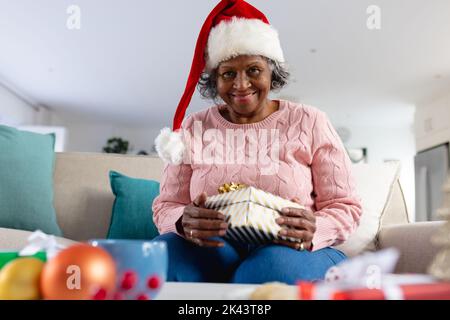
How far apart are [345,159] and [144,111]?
7.02 meters

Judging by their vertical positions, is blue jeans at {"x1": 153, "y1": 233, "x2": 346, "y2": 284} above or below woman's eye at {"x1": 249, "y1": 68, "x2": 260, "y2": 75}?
below

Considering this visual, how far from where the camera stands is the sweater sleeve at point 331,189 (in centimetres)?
98

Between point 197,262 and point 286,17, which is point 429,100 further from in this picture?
point 197,262

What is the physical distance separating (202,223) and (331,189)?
36 centimetres

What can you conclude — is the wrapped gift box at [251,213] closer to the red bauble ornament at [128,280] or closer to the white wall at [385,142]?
the red bauble ornament at [128,280]

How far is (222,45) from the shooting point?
1.16 meters

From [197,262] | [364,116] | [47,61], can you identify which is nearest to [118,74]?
[47,61]

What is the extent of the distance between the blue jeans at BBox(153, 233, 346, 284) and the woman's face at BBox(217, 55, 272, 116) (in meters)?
0.38

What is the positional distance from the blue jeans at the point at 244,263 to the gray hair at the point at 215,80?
0.50 metres

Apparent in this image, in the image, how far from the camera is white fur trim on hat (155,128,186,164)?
1121 millimetres

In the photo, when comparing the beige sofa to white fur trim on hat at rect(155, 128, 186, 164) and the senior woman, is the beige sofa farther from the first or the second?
white fur trim on hat at rect(155, 128, 186, 164)

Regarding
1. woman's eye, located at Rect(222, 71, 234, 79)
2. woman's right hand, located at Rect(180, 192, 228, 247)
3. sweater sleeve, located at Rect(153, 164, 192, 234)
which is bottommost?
woman's right hand, located at Rect(180, 192, 228, 247)

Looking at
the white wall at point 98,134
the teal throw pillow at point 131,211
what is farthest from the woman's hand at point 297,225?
the white wall at point 98,134

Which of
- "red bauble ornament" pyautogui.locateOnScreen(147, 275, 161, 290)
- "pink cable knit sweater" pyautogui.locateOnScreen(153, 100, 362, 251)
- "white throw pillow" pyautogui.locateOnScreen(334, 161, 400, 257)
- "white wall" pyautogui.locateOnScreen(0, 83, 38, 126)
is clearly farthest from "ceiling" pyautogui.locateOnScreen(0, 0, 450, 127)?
"red bauble ornament" pyautogui.locateOnScreen(147, 275, 161, 290)
